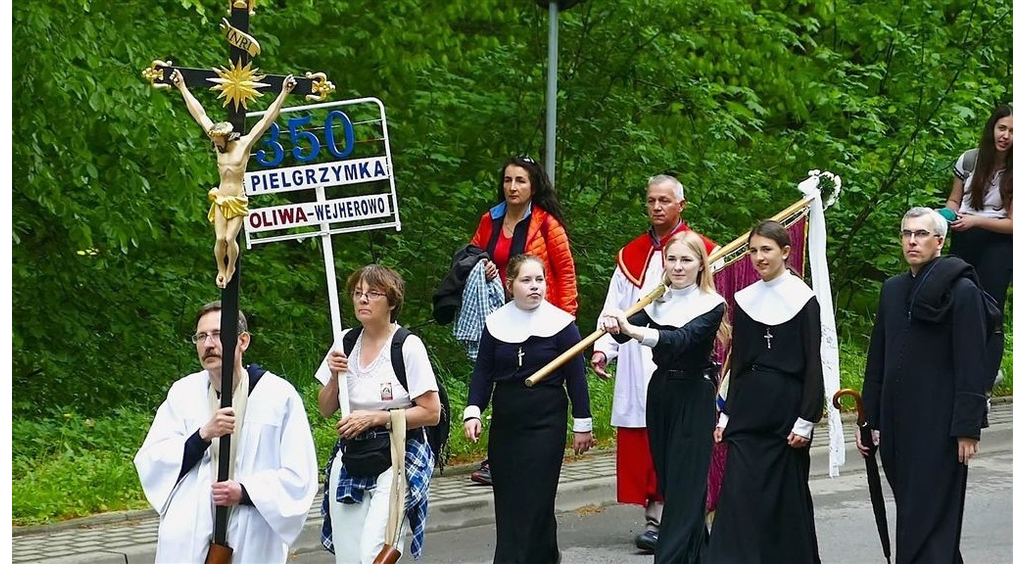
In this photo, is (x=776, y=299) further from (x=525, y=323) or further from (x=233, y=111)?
(x=233, y=111)

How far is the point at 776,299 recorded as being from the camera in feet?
26.2

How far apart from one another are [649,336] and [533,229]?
1982mm

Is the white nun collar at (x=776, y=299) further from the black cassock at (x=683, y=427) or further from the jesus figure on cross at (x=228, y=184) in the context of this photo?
the jesus figure on cross at (x=228, y=184)

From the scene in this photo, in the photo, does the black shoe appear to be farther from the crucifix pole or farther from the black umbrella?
the crucifix pole

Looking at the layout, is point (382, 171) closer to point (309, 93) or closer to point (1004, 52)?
point (309, 93)

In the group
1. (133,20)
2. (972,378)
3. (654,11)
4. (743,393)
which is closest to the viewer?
(972,378)

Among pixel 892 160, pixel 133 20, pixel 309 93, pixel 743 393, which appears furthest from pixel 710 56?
pixel 309 93

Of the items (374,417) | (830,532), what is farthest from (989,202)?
(374,417)

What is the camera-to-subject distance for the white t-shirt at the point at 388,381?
24.1ft

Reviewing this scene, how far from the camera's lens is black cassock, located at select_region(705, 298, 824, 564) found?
7.93 m

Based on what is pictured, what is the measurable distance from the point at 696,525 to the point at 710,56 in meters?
9.03

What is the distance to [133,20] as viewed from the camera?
43.4ft

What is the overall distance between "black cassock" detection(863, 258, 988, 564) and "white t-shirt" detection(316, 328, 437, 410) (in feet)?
7.09

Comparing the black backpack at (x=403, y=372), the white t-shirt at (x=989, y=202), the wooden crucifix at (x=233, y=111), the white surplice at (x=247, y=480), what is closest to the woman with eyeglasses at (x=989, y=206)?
the white t-shirt at (x=989, y=202)
